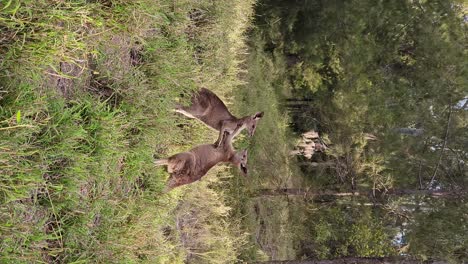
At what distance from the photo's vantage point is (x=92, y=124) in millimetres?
3291

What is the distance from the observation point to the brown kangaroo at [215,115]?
15.8 ft

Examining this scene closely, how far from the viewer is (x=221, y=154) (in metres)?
4.85

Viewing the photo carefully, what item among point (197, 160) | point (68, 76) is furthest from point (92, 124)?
point (197, 160)

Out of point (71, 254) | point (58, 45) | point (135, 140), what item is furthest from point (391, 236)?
point (58, 45)

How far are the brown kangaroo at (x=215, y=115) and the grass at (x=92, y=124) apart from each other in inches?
7.4

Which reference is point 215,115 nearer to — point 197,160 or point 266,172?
point 197,160

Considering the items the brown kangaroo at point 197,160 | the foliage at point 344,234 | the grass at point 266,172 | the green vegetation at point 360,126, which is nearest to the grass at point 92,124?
the brown kangaroo at point 197,160

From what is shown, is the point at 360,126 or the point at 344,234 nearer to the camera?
the point at 360,126

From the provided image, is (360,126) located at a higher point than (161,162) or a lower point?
lower

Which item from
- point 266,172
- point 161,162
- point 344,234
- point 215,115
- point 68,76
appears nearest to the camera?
point 68,76

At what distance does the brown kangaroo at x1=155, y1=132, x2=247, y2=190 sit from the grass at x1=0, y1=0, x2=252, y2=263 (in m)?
0.17

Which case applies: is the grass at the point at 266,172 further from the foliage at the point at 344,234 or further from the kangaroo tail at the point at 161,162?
the kangaroo tail at the point at 161,162

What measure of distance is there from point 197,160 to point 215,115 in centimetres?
58

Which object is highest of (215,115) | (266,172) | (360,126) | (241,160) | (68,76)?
(68,76)
